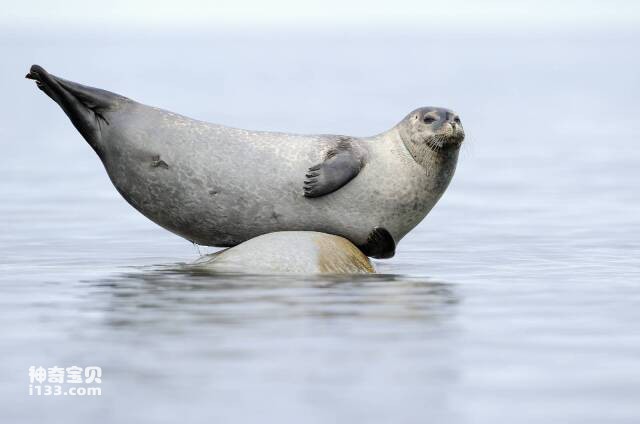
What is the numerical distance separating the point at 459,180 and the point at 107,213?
6.22m

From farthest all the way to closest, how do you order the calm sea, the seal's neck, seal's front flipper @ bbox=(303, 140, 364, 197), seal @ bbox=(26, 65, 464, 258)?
1. the seal's neck
2. seal @ bbox=(26, 65, 464, 258)
3. seal's front flipper @ bbox=(303, 140, 364, 197)
4. the calm sea

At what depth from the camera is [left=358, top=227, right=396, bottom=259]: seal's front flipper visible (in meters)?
13.6

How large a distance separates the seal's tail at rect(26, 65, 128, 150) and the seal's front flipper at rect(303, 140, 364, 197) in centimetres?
165

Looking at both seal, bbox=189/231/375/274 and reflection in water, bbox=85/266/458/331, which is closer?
reflection in water, bbox=85/266/458/331

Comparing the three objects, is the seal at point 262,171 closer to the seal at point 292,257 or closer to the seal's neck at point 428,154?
the seal's neck at point 428,154

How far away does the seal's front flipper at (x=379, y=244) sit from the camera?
44.7ft

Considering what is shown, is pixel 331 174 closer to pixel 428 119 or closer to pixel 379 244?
pixel 379 244

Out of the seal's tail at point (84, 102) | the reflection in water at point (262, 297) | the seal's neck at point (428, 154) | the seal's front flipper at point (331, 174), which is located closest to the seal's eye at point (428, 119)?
the seal's neck at point (428, 154)

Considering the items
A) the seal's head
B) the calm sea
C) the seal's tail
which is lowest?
the calm sea

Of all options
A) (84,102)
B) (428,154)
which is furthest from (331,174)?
(84,102)

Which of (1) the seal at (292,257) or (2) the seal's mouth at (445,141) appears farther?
(2) the seal's mouth at (445,141)

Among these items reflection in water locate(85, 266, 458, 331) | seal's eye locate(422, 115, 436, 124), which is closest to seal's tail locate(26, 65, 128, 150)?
reflection in water locate(85, 266, 458, 331)

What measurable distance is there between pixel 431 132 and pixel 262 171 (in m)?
1.30

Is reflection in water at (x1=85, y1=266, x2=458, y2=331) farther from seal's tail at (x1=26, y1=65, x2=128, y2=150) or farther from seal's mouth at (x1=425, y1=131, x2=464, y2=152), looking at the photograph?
seal's tail at (x1=26, y1=65, x2=128, y2=150)
